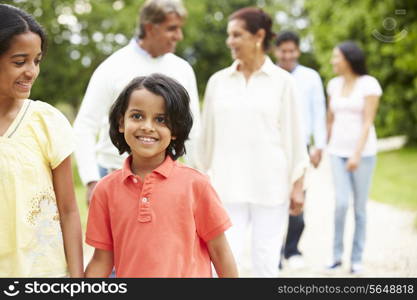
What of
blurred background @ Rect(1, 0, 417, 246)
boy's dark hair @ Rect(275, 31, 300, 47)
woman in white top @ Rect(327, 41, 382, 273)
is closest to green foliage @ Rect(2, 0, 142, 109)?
blurred background @ Rect(1, 0, 417, 246)

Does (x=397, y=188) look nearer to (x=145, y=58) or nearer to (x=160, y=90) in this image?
(x=145, y=58)

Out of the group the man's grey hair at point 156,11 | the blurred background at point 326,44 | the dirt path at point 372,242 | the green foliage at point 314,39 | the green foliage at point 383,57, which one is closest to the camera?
the man's grey hair at point 156,11

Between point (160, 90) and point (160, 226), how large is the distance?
0.58 m

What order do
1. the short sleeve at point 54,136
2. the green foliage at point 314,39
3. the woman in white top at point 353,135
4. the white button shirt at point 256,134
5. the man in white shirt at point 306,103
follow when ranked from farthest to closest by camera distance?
the green foliage at point 314,39 < the man in white shirt at point 306,103 < the woman in white top at point 353,135 < the white button shirt at point 256,134 < the short sleeve at point 54,136

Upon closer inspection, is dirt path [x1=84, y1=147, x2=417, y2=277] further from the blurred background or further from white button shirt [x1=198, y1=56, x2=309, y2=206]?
the blurred background

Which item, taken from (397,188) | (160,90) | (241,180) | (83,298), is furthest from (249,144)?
(397,188)

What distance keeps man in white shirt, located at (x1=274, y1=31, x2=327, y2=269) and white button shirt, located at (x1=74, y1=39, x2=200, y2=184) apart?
2465mm

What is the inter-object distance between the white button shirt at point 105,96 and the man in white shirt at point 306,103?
246 cm

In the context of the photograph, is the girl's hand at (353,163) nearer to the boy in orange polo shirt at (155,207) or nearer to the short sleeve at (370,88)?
the short sleeve at (370,88)

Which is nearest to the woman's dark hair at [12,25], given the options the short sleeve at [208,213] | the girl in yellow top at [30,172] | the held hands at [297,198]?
the girl in yellow top at [30,172]

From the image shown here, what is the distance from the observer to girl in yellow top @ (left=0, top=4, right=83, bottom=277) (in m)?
2.63

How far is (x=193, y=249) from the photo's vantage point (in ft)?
9.52

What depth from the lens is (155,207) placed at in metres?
2.80

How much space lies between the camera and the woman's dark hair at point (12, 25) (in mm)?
2648
